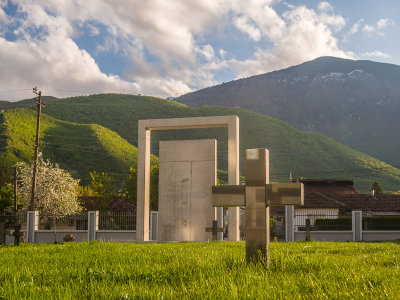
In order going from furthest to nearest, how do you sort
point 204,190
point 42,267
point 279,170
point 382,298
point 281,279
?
1. point 279,170
2. point 204,190
3. point 42,267
4. point 281,279
5. point 382,298

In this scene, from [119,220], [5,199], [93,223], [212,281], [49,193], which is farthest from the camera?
[49,193]

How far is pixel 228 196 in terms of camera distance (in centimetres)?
510

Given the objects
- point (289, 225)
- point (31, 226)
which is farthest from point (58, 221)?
point (289, 225)

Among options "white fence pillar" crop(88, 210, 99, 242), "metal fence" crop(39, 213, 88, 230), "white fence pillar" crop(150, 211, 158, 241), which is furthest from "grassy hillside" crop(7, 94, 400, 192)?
"white fence pillar" crop(150, 211, 158, 241)

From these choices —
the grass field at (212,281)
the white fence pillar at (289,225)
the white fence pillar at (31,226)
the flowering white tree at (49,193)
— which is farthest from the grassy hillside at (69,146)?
the grass field at (212,281)

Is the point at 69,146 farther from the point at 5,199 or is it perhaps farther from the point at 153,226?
the point at 153,226

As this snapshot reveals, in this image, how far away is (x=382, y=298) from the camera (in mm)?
3051

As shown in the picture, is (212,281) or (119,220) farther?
(119,220)

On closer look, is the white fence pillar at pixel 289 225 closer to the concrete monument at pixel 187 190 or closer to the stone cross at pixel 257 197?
the concrete monument at pixel 187 190

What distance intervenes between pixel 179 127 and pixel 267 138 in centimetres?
9155

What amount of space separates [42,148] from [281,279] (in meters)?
83.6

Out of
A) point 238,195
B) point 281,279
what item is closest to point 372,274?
point 281,279

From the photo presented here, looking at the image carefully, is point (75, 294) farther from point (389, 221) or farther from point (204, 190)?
point (389, 221)

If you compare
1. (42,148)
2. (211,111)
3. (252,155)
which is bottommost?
(252,155)
